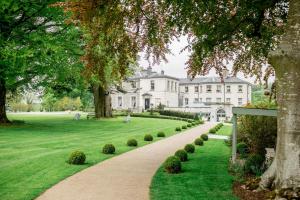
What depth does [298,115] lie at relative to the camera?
395 inches

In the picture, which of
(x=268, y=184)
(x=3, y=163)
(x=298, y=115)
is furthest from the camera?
(x=3, y=163)

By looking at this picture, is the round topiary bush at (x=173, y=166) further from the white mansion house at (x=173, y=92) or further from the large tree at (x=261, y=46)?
the white mansion house at (x=173, y=92)

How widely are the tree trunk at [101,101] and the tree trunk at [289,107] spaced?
38283 millimetres

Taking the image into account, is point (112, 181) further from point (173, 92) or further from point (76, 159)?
point (173, 92)

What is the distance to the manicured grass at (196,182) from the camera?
35.2 feet

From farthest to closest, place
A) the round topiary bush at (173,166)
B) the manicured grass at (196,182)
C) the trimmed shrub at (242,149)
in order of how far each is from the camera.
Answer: the trimmed shrub at (242,149)
the round topiary bush at (173,166)
the manicured grass at (196,182)

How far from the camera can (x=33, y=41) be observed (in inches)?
1112

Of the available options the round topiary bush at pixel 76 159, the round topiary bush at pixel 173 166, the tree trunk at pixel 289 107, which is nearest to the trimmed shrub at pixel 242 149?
the round topiary bush at pixel 173 166

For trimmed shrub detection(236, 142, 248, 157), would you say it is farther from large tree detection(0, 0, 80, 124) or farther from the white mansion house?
the white mansion house

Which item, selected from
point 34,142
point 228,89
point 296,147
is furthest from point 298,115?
point 228,89

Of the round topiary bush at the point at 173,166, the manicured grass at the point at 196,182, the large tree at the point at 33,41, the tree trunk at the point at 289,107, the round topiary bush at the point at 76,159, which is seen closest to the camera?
the tree trunk at the point at 289,107

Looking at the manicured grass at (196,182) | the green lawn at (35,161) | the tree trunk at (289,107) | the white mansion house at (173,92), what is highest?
the white mansion house at (173,92)

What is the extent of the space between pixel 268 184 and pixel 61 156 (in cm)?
898

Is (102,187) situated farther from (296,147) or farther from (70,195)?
(296,147)
